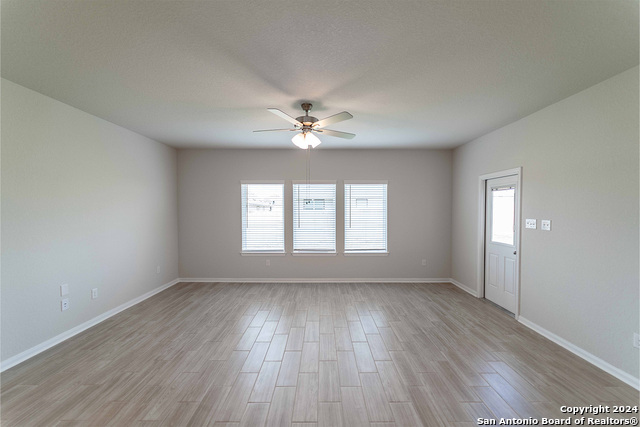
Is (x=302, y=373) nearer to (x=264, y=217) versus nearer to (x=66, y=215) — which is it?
(x=66, y=215)

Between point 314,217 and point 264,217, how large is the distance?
1.06 m

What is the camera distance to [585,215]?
2.86 meters

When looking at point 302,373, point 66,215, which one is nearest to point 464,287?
point 302,373

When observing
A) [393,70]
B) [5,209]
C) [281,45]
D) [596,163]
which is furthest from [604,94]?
[5,209]

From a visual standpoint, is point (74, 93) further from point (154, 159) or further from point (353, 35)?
point (353, 35)

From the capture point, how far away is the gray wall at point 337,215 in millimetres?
5766

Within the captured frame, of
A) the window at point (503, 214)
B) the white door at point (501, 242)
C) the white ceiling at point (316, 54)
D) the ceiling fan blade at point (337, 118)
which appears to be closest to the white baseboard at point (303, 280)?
the white door at point (501, 242)

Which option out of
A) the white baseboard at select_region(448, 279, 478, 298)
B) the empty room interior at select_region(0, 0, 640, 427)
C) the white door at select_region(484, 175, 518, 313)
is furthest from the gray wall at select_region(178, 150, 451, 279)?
the white door at select_region(484, 175, 518, 313)

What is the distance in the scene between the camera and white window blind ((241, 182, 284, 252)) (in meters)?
5.82

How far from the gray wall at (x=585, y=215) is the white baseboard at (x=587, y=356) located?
0.05 metres

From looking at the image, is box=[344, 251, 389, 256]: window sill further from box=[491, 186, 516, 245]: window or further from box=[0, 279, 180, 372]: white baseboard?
box=[0, 279, 180, 372]: white baseboard

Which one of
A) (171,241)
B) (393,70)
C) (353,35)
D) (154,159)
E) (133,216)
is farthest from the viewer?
(171,241)

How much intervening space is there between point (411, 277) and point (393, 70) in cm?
448

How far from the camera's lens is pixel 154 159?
16.6 ft
